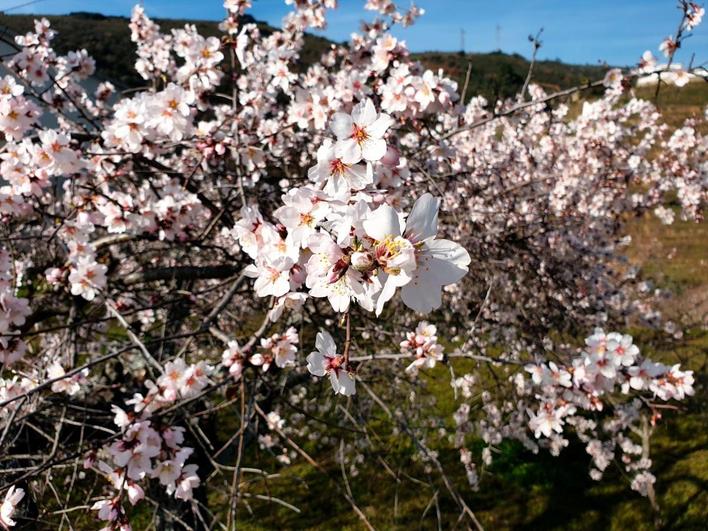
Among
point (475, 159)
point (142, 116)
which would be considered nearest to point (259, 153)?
point (142, 116)

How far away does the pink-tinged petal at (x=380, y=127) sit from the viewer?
3.64 ft

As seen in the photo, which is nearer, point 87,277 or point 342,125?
point 342,125

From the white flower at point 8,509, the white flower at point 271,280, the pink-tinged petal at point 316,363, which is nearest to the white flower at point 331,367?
the pink-tinged petal at point 316,363

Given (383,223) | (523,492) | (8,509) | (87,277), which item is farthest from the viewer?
(523,492)

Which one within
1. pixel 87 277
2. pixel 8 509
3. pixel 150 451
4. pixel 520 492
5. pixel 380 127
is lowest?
pixel 520 492

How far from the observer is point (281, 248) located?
1063 millimetres

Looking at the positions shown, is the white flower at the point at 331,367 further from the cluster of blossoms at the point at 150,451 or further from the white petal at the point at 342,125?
the cluster of blossoms at the point at 150,451

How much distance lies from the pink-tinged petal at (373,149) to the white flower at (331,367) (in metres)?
0.38

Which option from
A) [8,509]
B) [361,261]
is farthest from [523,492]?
[361,261]

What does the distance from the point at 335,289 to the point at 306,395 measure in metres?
4.88

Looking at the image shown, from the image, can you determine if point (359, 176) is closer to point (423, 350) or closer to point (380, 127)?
point (380, 127)

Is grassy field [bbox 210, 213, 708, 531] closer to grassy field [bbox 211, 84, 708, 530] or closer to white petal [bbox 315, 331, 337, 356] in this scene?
grassy field [bbox 211, 84, 708, 530]

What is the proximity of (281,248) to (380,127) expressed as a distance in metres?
0.33

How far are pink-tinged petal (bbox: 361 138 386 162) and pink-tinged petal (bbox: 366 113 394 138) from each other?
0.06ft
